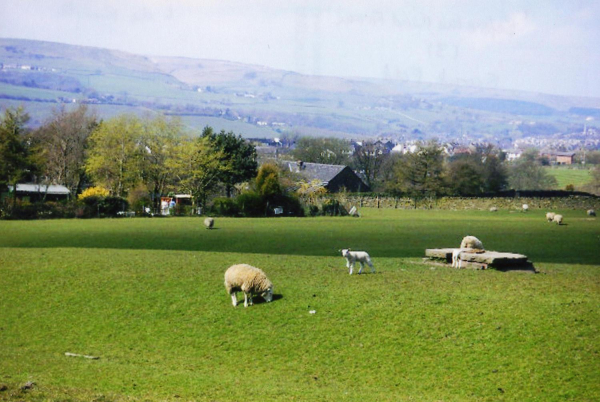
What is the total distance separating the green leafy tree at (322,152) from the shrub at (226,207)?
79.2 meters

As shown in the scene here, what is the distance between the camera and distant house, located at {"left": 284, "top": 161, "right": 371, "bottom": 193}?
390 feet

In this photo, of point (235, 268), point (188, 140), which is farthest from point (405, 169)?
point (235, 268)

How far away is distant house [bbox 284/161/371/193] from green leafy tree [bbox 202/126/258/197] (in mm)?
17087

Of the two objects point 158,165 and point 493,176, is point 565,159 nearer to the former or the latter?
point 493,176

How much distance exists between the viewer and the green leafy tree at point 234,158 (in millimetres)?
97062

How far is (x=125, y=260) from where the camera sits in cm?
3039

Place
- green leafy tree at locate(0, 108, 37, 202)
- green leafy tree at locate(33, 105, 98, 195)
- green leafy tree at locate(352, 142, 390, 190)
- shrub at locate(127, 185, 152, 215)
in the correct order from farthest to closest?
green leafy tree at locate(352, 142, 390, 190), green leafy tree at locate(33, 105, 98, 195), green leafy tree at locate(0, 108, 37, 202), shrub at locate(127, 185, 152, 215)

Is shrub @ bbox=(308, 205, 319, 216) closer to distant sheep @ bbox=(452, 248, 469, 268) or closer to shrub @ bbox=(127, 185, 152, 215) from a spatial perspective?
shrub @ bbox=(127, 185, 152, 215)

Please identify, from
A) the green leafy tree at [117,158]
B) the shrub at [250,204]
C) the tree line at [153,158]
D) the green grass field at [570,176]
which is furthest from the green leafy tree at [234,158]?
the green grass field at [570,176]

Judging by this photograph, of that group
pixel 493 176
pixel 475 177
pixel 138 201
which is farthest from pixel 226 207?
pixel 493 176

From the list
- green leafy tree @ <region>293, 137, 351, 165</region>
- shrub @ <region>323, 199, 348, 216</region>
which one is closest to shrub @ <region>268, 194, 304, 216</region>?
shrub @ <region>323, 199, 348, 216</region>

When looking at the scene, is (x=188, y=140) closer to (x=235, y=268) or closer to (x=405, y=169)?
(x=405, y=169)

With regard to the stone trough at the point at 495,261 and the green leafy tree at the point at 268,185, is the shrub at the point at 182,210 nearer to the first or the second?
the green leafy tree at the point at 268,185

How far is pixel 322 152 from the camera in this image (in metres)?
156
